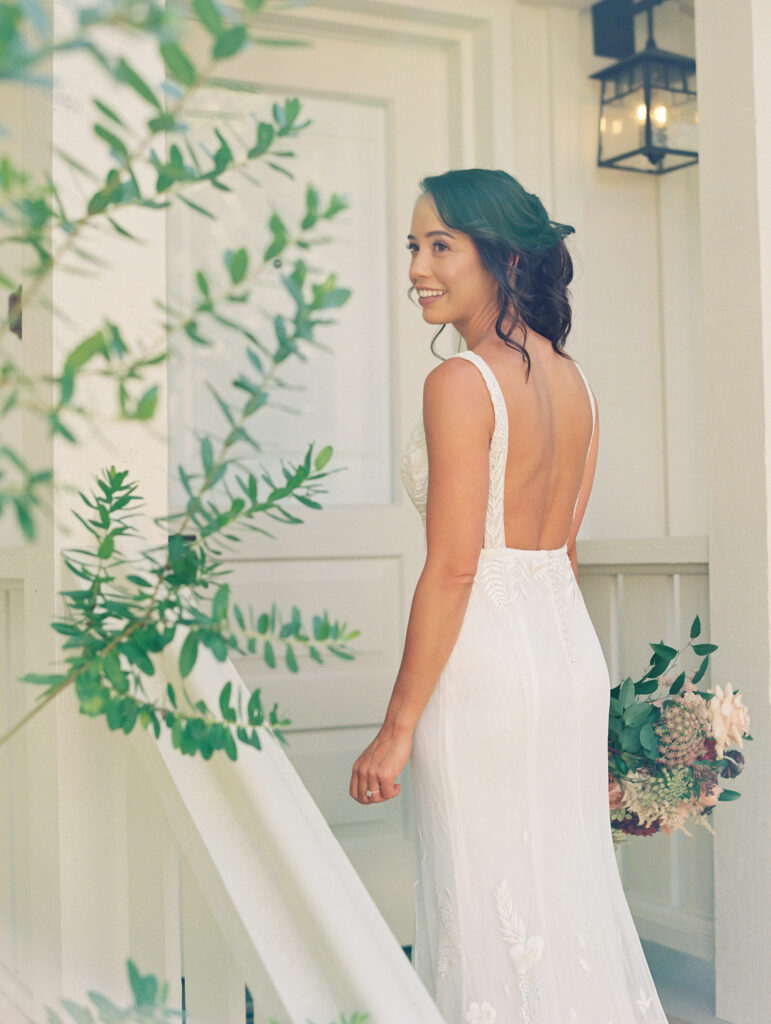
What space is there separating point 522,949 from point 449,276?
3.80ft

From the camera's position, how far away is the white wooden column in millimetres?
2312

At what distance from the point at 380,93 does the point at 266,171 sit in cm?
47

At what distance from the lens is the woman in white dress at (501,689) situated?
1.83 meters

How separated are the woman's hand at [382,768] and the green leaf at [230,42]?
4.91 ft

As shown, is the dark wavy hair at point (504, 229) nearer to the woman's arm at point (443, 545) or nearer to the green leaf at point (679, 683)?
the woman's arm at point (443, 545)

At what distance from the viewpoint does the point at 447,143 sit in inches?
130

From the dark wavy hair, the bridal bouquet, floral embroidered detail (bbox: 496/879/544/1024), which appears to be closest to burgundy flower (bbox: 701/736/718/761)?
the bridal bouquet

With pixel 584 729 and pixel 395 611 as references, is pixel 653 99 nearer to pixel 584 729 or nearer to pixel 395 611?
pixel 395 611

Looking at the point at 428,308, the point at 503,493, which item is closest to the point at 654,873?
the point at 503,493

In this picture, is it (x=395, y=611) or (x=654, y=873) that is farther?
(x=395, y=611)

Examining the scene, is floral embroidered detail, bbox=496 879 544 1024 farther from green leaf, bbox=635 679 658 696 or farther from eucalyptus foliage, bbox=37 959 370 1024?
eucalyptus foliage, bbox=37 959 370 1024

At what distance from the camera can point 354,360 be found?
3.19 meters

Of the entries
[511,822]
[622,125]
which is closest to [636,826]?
[511,822]

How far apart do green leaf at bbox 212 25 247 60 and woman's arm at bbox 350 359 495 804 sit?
137 cm
